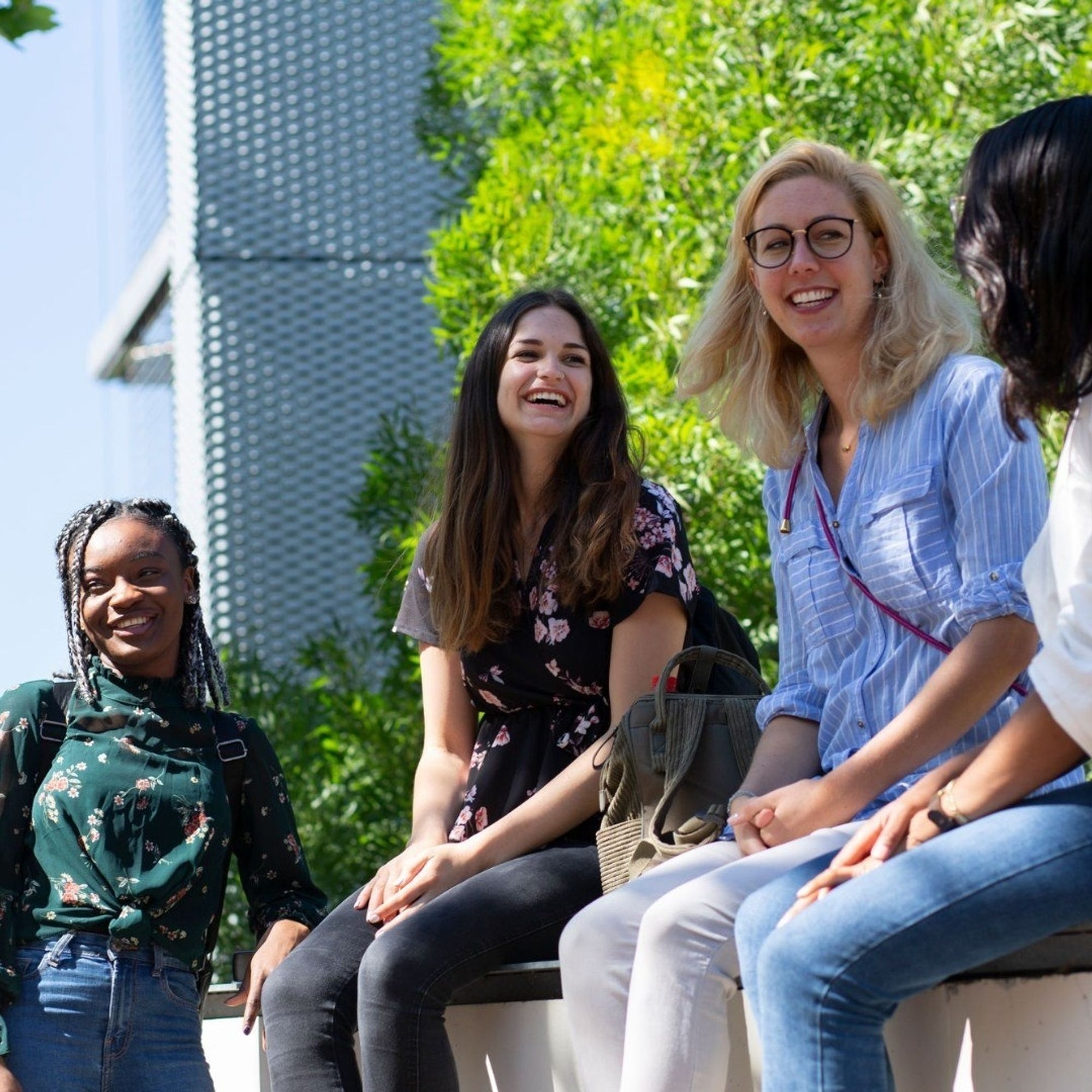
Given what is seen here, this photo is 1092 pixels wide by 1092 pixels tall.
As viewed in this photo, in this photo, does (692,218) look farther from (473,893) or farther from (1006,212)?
(1006,212)

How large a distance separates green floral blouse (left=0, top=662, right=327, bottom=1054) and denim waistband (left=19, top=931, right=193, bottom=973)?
0.05 feet

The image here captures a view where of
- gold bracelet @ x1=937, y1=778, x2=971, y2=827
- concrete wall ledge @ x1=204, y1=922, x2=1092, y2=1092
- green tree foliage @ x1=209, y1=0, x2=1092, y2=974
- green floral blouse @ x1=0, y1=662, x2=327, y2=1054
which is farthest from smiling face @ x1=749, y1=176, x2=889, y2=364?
green tree foliage @ x1=209, y1=0, x2=1092, y2=974

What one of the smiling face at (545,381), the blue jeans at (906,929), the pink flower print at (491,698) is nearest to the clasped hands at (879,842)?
the blue jeans at (906,929)

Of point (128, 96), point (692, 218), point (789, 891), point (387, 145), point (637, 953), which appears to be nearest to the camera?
point (789, 891)

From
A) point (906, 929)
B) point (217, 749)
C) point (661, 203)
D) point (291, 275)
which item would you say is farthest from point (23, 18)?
point (291, 275)

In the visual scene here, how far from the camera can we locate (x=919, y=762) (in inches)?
113

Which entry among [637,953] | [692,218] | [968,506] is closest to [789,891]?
[637,953]

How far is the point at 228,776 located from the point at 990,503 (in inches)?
73.4

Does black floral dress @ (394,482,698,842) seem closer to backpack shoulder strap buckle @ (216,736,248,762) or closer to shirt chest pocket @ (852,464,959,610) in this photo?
backpack shoulder strap buckle @ (216,736,248,762)

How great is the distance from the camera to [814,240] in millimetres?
3389

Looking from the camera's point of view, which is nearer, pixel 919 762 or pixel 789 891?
pixel 789 891

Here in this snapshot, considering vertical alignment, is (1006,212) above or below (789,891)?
above

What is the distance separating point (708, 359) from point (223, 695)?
1.38m

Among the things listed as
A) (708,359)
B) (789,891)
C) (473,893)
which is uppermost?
(708,359)
